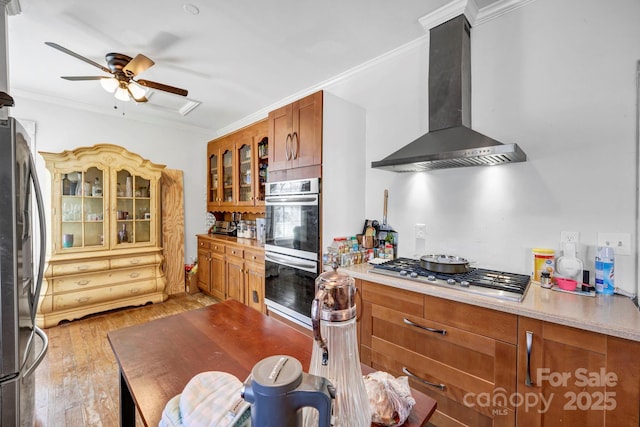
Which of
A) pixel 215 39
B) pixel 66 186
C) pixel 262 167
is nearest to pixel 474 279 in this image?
pixel 215 39

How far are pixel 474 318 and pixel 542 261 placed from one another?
0.61m

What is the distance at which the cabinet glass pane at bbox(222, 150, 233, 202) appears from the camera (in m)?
4.06

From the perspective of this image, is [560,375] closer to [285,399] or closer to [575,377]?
[575,377]

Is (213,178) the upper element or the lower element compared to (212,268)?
upper

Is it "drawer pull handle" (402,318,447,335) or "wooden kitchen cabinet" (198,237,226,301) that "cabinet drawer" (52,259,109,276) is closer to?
"wooden kitchen cabinet" (198,237,226,301)

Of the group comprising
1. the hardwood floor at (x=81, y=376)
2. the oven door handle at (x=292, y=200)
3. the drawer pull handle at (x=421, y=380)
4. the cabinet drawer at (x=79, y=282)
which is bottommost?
the hardwood floor at (x=81, y=376)

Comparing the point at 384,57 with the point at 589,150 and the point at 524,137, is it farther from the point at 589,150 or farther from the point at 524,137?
the point at 589,150

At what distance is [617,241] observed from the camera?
1.46 metres

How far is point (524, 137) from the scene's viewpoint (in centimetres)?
175

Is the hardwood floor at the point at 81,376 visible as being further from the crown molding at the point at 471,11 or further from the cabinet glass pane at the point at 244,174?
the crown molding at the point at 471,11

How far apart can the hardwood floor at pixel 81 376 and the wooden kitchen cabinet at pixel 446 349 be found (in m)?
1.59

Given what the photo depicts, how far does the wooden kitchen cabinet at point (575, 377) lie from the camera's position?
106cm

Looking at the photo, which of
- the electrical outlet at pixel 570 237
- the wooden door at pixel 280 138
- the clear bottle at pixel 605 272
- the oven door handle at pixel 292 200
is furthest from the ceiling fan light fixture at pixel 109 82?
the clear bottle at pixel 605 272

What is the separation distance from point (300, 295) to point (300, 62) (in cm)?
208
